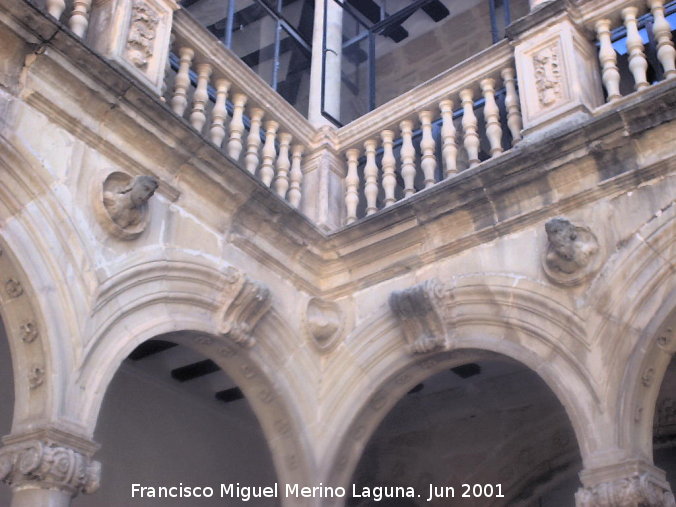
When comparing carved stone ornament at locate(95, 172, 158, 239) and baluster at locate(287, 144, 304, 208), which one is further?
baluster at locate(287, 144, 304, 208)

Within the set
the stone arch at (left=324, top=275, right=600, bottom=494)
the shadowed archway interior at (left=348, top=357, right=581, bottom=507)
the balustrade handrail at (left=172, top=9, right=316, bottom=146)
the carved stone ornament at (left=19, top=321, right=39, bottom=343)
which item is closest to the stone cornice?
the stone arch at (left=324, top=275, right=600, bottom=494)

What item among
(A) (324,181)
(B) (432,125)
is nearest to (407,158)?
(B) (432,125)

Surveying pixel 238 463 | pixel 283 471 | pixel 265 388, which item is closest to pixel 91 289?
pixel 265 388

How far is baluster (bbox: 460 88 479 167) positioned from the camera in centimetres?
554

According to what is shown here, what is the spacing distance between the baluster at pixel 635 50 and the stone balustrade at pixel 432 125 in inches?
30.4

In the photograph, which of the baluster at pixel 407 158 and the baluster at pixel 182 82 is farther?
the baluster at pixel 407 158

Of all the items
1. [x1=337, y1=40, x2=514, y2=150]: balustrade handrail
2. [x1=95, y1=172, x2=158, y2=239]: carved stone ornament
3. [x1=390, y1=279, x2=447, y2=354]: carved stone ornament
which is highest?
[x1=337, y1=40, x2=514, y2=150]: balustrade handrail

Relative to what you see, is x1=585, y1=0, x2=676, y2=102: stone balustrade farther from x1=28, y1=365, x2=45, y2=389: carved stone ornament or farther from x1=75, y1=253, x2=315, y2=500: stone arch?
x1=28, y1=365, x2=45, y2=389: carved stone ornament

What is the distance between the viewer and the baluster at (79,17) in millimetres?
4840

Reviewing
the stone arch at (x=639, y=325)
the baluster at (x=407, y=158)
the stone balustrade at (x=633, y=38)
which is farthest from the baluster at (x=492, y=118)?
the stone arch at (x=639, y=325)

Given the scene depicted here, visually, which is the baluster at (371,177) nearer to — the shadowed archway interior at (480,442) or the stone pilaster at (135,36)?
the shadowed archway interior at (480,442)

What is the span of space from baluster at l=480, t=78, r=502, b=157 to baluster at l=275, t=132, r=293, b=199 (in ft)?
4.67

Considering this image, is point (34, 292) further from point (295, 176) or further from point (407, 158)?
point (407, 158)

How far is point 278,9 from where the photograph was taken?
7098 mm
